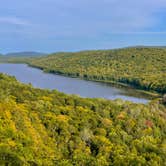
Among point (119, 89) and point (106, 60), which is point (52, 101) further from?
point (106, 60)

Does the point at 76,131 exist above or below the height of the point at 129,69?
below

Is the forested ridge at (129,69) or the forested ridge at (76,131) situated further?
the forested ridge at (129,69)

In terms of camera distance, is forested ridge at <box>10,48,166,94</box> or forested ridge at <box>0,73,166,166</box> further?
forested ridge at <box>10,48,166,94</box>

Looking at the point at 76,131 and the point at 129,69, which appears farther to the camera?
the point at 129,69

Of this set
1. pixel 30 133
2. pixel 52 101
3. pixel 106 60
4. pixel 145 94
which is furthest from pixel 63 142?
pixel 106 60
